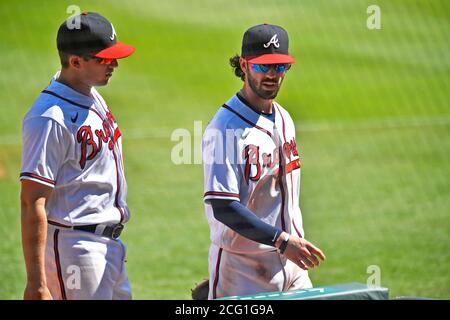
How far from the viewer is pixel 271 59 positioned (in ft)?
12.5

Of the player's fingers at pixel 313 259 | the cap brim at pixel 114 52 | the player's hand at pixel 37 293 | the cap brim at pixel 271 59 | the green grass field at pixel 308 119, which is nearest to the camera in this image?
the player's hand at pixel 37 293

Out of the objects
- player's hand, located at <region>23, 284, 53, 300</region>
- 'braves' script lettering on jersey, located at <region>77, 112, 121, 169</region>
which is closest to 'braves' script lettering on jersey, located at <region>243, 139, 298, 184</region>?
'braves' script lettering on jersey, located at <region>77, 112, 121, 169</region>

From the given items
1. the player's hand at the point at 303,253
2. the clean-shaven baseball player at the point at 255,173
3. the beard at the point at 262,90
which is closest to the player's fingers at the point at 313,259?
the player's hand at the point at 303,253

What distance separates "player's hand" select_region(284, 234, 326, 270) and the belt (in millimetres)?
691

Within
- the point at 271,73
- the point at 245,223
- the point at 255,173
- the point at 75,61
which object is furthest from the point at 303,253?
the point at 75,61

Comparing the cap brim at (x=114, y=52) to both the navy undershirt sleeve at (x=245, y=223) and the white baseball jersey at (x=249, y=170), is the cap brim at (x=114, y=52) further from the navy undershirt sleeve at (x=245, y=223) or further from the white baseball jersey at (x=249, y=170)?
the navy undershirt sleeve at (x=245, y=223)

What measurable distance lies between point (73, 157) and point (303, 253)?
0.95 metres

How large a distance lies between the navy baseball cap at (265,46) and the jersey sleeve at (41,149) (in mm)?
850

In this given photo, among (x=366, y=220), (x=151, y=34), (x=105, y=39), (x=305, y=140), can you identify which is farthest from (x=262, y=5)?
(x=105, y=39)

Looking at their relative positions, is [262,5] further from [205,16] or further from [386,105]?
[386,105]

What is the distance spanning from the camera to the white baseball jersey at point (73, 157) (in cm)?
351

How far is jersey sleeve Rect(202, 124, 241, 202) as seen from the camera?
3666 millimetres

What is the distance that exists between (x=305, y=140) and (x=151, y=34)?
392 cm

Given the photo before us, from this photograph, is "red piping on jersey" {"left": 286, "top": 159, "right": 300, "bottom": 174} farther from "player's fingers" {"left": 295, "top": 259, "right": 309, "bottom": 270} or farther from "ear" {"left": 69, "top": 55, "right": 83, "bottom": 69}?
"ear" {"left": 69, "top": 55, "right": 83, "bottom": 69}
